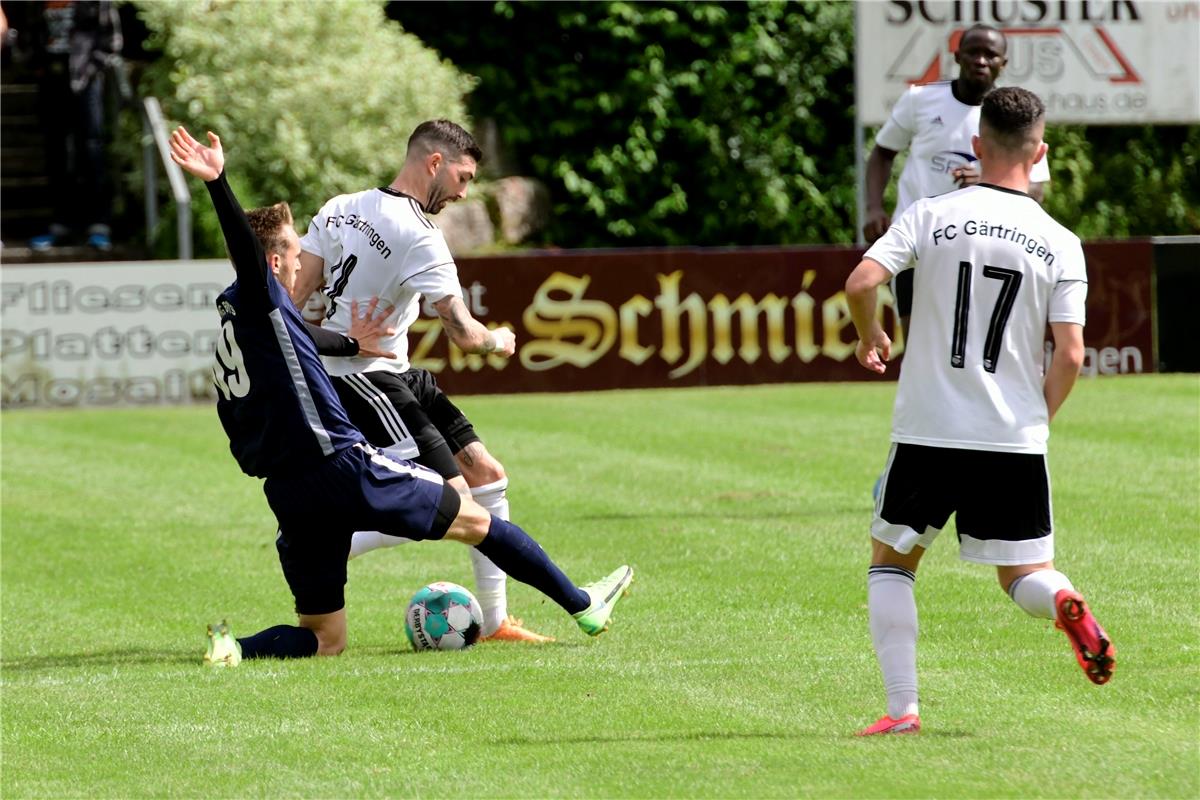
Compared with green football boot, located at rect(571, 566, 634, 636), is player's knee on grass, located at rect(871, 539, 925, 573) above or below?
above

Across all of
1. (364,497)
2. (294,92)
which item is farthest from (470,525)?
(294,92)

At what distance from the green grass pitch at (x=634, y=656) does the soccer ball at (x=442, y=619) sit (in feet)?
0.40

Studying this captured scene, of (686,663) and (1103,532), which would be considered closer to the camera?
(686,663)

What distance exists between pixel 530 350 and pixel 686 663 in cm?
1212

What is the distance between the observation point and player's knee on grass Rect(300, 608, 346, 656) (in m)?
7.67

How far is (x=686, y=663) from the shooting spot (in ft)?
23.7

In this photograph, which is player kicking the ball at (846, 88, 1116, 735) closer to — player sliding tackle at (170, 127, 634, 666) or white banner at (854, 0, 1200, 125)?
player sliding tackle at (170, 127, 634, 666)

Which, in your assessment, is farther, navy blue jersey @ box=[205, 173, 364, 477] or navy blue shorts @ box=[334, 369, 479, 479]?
navy blue shorts @ box=[334, 369, 479, 479]

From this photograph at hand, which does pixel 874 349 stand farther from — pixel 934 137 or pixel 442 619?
pixel 934 137

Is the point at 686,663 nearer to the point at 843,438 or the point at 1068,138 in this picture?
the point at 843,438

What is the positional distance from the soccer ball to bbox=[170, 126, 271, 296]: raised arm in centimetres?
174

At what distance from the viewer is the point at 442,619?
789cm

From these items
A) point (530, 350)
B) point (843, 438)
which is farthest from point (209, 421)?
point (843, 438)

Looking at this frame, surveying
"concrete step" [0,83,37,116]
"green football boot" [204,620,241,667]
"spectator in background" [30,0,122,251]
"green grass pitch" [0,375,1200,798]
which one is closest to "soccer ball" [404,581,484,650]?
"green grass pitch" [0,375,1200,798]
